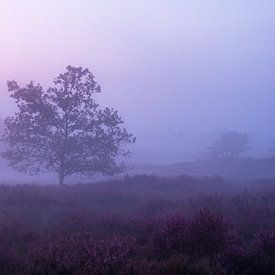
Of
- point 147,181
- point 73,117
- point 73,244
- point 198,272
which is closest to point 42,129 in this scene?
point 73,117

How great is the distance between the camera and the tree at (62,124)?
27.2 metres

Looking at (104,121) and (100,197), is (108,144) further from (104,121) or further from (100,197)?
(100,197)

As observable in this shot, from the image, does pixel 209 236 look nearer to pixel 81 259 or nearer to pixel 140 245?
pixel 140 245

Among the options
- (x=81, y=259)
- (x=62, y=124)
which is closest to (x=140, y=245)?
(x=81, y=259)

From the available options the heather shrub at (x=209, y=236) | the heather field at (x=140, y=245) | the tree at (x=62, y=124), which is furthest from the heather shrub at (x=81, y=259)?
the tree at (x=62, y=124)

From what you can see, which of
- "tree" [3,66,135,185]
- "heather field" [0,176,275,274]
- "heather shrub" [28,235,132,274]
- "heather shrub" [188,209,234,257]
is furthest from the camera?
"tree" [3,66,135,185]

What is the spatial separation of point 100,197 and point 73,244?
44.8ft

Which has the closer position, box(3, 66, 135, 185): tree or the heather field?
the heather field

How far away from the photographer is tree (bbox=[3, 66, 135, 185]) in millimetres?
27219

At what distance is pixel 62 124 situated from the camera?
27.5 metres

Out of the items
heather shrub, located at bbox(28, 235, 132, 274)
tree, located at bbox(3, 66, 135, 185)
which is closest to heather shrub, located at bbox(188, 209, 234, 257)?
heather shrub, located at bbox(28, 235, 132, 274)

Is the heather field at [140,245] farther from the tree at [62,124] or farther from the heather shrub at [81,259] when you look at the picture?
the tree at [62,124]

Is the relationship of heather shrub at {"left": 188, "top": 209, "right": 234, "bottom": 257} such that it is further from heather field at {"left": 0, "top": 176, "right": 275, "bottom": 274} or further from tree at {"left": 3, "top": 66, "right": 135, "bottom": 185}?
tree at {"left": 3, "top": 66, "right": 135, "bottom": 185}

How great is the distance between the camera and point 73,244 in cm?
796
